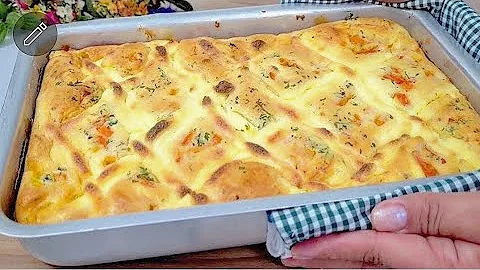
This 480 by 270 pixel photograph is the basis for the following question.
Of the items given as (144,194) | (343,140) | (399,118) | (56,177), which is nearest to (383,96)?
(399,118)

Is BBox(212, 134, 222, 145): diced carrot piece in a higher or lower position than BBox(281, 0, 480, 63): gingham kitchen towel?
lower

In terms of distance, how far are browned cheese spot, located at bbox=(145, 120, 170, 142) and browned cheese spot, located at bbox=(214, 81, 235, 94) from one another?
162mm

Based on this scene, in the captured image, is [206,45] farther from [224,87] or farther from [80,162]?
[80,162]

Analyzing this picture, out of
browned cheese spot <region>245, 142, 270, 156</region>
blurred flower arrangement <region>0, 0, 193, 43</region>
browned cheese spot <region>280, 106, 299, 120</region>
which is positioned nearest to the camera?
browned cheese spot <region>245, 142, 270, 156</region>

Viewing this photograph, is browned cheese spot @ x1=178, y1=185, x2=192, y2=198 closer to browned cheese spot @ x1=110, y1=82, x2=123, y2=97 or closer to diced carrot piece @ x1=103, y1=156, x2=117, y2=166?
diced carrot piece @ x1=103, y1=156, x2=117, y2=166

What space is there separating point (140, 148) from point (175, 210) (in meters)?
0.27

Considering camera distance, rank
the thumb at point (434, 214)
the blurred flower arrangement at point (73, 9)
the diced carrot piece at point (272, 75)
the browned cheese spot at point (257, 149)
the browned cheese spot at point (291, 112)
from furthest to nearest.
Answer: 1. the blurred flower arrangement at point (73, 9)
2. the diced carrot piece at point (272, 75)
3. the browned cheese spot at point (291, 112)
4. the browned cheese spot at point (257, 149)
5. the thumb at point (434, 214)

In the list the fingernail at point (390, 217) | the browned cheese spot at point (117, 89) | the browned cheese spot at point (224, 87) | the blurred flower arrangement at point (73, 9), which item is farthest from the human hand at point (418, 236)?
the blurred flower arrangement at point (73, 9)

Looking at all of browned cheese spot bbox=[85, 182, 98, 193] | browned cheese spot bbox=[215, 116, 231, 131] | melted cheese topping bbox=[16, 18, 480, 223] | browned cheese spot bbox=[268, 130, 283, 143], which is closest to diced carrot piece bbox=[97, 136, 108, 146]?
melted cheese topping bbox=[16, 18, 480, 223]

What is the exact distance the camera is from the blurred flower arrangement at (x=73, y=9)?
73.9 inches

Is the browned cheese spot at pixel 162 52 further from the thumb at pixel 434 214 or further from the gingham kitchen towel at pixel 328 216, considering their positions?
the thumb at pixel 434 214

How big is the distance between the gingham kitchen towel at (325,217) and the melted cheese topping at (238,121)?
0.11m

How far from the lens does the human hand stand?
44.1 inches

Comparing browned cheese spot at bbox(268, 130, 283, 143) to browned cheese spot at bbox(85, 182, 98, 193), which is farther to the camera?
browned cheese spot at bbox(268, 130, 283, 143)
